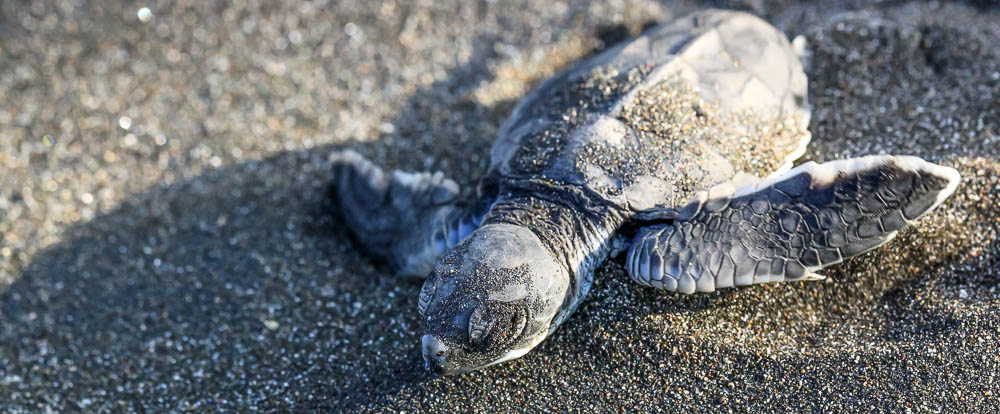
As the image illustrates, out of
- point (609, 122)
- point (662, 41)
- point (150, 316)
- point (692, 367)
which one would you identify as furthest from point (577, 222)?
point (150, 316)

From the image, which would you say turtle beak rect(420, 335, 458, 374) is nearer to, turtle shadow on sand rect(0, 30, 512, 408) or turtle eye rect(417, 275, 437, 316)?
turtle eye rect(417, 275, 437, 316)

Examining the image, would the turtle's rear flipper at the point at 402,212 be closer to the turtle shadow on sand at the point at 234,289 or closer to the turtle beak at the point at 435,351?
the turtle shadow on sand at the point at 234,289

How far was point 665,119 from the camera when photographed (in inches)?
99.1

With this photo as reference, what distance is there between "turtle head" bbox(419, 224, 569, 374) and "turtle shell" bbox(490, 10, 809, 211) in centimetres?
39

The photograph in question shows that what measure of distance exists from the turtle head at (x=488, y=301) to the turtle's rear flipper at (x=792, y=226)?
0.35 m

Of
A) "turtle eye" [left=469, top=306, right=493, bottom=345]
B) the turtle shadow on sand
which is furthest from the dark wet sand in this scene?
"turtle eye" [left=469, top=306, right=493, bottom=345]

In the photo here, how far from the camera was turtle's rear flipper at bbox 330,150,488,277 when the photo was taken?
262 cm

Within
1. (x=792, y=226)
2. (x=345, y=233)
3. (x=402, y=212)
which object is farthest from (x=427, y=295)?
(x=792, y=226)

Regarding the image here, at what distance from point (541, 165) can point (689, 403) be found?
3.01 feet

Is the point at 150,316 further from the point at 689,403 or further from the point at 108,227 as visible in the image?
the point at 689,403

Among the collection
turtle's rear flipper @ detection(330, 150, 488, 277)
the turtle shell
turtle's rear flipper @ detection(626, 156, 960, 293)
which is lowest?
turtle's rear flipper @ detection(626, 156, 960, 293)

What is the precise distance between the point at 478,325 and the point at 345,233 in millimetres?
1156

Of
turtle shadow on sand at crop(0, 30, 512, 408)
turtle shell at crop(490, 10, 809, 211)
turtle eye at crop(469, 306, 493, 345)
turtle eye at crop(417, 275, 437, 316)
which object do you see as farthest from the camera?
turtle shadow on sand at crop(0, 30, 512, 408)

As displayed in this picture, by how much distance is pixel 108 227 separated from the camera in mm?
3062
